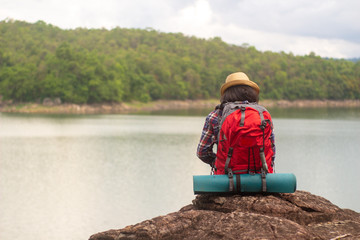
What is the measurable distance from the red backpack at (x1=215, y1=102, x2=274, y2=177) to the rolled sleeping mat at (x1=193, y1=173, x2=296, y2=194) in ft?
0.19

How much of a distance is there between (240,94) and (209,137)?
1.27 feet

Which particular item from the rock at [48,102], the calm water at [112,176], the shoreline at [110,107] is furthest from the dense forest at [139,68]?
the calm water at [112,176]

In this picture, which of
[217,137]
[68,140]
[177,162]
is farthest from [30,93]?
Answer: [217,137]

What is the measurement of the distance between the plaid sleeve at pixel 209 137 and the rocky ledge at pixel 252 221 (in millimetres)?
341

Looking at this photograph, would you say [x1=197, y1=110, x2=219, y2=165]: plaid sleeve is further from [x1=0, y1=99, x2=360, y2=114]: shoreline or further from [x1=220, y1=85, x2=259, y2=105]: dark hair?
[x1=0, y1=99, x2=360, y2=114]: shoreline

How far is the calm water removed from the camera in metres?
12.1

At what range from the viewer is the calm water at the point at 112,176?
12117 mm

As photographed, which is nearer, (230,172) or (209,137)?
(230,172)

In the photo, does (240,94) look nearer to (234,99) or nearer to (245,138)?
(234,99)

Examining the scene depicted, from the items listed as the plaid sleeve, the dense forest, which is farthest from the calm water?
the dense forest

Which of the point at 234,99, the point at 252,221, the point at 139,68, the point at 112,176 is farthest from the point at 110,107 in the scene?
the point at 252,221

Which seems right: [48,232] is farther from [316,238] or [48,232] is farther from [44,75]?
[44,75]

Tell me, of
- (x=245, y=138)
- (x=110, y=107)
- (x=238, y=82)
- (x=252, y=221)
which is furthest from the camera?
(x=110, y=107)

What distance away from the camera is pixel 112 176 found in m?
17.7
